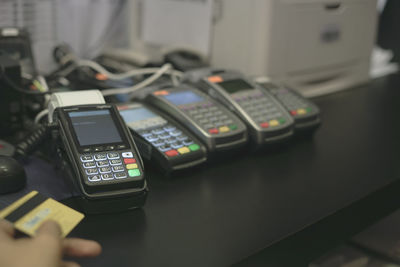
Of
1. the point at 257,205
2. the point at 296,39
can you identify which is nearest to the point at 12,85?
the point at 257,205

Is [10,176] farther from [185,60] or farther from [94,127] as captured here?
[185,60]

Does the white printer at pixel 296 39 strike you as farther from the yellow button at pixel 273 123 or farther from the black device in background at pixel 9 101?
the black device in background at pixel 9 101

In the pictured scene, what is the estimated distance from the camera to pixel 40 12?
1049 millimetres

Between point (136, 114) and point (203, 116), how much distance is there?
96 mm

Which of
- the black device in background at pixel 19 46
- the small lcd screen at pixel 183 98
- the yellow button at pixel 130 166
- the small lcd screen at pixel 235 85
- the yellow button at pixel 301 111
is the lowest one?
the yellow button at pixel 301 111

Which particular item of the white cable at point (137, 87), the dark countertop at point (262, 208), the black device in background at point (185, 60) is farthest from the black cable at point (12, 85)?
the black device in background at point (185, 60)

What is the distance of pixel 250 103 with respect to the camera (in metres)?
0.75

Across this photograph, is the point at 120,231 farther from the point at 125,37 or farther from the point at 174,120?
the point at 125,37

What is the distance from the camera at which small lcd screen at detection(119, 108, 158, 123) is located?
2.23 feet

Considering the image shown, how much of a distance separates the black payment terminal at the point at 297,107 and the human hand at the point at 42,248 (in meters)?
0.44

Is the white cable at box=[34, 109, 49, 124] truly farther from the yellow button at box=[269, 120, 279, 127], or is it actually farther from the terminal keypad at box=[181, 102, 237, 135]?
the yellow button at box=[269, 120, 279, 127]

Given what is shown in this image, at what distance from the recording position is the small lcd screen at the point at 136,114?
0.68 metres

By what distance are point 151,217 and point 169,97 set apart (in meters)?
0.23

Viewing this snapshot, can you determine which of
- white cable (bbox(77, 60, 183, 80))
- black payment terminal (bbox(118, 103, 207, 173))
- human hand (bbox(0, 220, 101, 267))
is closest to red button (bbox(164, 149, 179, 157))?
black payment terminal (bbox(118, 103, 207, 173))
